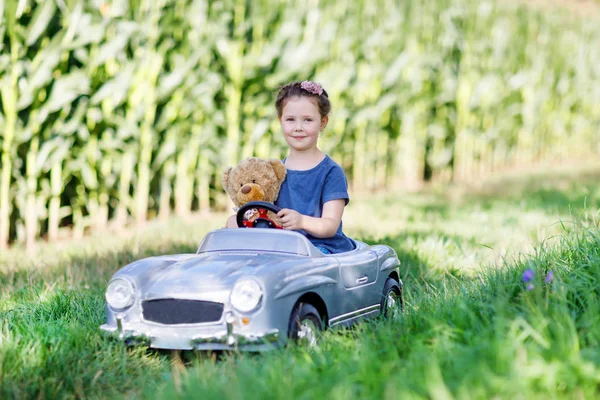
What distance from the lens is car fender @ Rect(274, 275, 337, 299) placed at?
3.10 metres

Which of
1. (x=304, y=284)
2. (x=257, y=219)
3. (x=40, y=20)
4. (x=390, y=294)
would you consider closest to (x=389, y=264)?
(x=390, y=294)

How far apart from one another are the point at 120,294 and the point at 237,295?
553 millimetres

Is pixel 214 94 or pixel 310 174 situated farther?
pixel 214 94

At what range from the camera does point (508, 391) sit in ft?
7.30

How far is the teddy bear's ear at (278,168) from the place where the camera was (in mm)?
3998

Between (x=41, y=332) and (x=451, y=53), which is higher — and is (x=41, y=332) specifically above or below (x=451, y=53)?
below

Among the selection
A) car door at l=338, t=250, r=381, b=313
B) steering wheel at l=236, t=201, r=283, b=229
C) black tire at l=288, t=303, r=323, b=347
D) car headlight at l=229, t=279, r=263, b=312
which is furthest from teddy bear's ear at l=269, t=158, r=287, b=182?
car headlight at l=229, t=279, r=263, b=312

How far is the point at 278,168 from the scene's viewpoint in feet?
13.2

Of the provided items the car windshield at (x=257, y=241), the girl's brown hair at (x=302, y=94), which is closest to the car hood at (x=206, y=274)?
the car windshield at (x=257, y=241)

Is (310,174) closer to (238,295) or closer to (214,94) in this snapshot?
(238,295)

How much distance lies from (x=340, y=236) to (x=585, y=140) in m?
16.3

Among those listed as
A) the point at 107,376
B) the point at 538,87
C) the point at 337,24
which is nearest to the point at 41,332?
the point at 107,376

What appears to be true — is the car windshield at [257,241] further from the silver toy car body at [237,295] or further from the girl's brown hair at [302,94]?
the girl's brown hair at [302,94]

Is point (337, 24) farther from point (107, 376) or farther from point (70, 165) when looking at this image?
point (107, 376)
